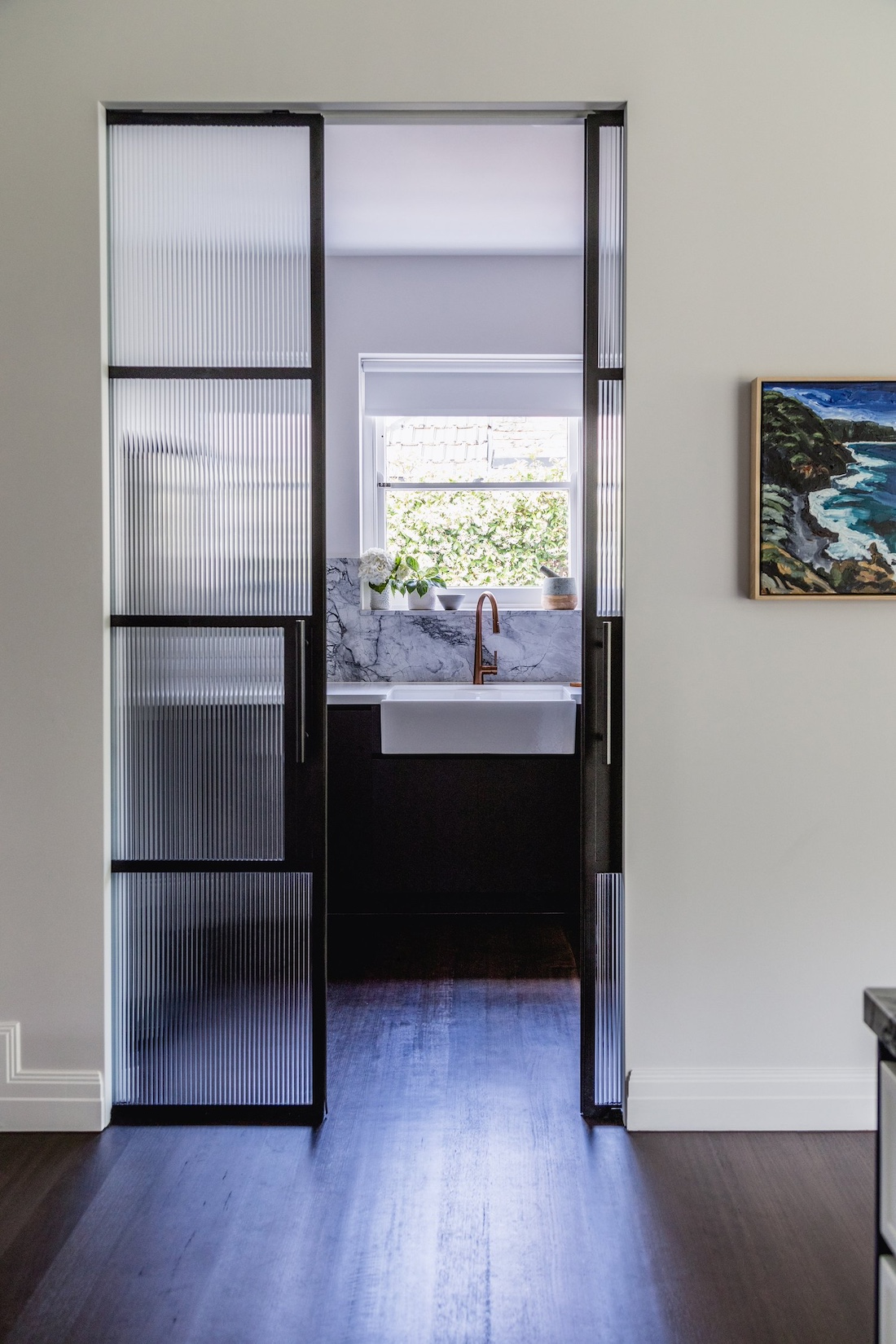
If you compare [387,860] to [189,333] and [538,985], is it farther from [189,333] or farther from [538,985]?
[189,333]

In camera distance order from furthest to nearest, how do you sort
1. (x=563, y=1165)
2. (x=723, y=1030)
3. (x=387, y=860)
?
(x=387, y=860) → (x=723, y=1030) → (x=563, y=1165)

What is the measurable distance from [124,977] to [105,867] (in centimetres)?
28

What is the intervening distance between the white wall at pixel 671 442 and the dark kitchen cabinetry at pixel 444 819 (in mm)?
1296

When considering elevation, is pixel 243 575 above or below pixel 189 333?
below

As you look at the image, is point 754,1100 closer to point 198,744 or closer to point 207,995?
point 207,995

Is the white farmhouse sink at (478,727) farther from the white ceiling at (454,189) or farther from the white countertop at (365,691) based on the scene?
the white ceiling at (454,189)

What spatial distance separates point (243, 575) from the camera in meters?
2.44

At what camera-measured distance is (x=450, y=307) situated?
13.9 feet

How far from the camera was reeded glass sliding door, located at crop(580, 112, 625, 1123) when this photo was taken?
2.39 metres

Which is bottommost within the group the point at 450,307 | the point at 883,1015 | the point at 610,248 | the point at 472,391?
the point at 883,1015

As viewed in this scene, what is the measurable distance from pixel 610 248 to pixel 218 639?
1.36 m

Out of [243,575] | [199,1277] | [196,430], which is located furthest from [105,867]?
[196,430]

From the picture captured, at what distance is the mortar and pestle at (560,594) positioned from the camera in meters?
4.37

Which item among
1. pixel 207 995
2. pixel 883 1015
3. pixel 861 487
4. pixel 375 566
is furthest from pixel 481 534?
pixel 883 1015
